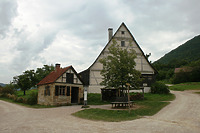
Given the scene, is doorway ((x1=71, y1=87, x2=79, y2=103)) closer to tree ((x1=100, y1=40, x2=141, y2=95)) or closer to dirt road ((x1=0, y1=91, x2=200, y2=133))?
tree ((x1=100, y1=40, x2=141, y2=95))

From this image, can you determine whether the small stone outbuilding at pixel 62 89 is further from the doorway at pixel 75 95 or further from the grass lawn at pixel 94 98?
the grass lawn at pixel 94 98

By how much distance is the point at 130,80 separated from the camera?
624 inches

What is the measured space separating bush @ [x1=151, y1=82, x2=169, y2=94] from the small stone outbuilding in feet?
36.5

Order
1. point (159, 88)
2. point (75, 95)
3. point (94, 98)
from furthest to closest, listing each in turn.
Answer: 1. point (159, 88)
2. point (75, 95)
3. point (94, 98)

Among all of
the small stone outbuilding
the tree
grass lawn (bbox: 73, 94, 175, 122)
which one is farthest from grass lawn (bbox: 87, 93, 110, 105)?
grass lawn (bbox: 73, 94, 175, 122)

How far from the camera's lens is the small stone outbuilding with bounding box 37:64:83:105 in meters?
19.4

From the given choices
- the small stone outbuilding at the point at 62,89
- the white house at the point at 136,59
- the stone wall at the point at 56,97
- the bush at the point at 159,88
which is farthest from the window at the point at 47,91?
the bush at the point at 159,88

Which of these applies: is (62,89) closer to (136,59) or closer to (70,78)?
(70,78)

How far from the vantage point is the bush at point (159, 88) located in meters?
23.7

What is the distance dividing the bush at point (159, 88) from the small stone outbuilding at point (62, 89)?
36.5 feet

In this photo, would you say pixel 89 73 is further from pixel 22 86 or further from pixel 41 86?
pixel 22 86

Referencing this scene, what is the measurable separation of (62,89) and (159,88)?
45.7 feet

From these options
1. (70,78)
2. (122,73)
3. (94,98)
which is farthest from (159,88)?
(70,78)

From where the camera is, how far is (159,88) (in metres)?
24.5
